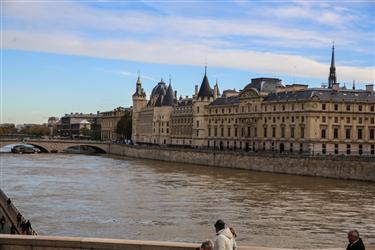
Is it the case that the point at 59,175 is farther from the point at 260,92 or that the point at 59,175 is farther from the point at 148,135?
the point at 148,135

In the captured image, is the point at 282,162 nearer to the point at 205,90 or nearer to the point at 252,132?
the point at 252,132

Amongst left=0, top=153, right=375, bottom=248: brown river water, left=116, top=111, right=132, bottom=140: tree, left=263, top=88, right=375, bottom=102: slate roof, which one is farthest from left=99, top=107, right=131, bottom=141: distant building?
left=0, top=153, right=375, bottom=248: brown river water

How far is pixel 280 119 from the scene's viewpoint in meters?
85.6

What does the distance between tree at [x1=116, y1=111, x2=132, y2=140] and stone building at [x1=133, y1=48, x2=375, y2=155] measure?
36721mm

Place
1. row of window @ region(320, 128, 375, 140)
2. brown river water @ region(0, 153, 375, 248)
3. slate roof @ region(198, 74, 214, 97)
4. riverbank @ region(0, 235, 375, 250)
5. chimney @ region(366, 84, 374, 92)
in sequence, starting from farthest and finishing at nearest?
slate roof @ region(198, 74, 214, 97), chimney @ region(366, 84, 374, 92), row of window @ region(320, 128, 375, 140), brown river water @ region(0, 153, 375, 248), riverbank @ region(0, 235, 375, 250)

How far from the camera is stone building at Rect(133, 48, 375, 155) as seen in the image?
7881cm

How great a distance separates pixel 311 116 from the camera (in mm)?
78375

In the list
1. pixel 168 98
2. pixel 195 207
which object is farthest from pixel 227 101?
pixel 195 207

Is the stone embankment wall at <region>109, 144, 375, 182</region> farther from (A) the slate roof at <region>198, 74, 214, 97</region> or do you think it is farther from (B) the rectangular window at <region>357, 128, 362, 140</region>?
(A) the slate roof at <region>198, 74, 214, 97</region>

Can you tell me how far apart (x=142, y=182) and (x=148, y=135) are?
85.1 meters

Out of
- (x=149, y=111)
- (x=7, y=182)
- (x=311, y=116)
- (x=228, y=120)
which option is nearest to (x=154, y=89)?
(x=149, y=111)

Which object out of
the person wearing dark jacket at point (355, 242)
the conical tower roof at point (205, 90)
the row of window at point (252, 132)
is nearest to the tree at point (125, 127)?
the conical tower roof at point (205, 90)

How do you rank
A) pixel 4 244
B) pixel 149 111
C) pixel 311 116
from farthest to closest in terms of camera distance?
pixel 149 111 < pixel 311 116 < pixel 4 244

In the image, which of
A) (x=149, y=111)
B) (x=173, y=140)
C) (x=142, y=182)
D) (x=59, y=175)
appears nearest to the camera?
(x=142, y=182)
